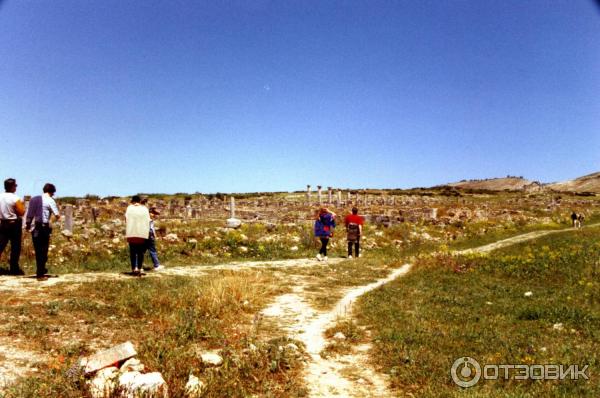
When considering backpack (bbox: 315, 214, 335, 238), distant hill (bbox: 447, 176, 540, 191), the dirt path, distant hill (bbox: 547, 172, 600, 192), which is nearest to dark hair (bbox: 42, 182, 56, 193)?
the dirt path

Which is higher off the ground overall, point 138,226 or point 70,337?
point 138,226

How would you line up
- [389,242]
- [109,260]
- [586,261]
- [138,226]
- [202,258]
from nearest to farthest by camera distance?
[138,226] < [586,261] < [109,260] < [202,258] < [389,242]

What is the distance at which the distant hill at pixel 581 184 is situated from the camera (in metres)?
97.2

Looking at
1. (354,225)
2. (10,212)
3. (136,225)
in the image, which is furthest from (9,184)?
(354,225)

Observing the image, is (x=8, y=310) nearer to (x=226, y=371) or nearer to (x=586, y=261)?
(x=226, y=371)

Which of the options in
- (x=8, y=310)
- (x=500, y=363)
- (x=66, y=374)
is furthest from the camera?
(x=8, y=310)

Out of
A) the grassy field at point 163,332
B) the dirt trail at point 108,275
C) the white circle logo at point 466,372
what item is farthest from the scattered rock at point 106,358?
the dirt trail at point 108,275

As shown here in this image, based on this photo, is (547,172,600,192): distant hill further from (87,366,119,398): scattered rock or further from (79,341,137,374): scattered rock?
(87,366,119,398): scattered rock

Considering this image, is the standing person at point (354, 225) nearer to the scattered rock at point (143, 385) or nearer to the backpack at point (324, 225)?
the backpack at point (324, 225)

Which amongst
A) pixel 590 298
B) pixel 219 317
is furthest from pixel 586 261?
pixel 219 317

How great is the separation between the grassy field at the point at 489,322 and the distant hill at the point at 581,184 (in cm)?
10002

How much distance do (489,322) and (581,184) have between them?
380 ft

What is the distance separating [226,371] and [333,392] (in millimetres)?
1361

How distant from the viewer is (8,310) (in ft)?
24.4
